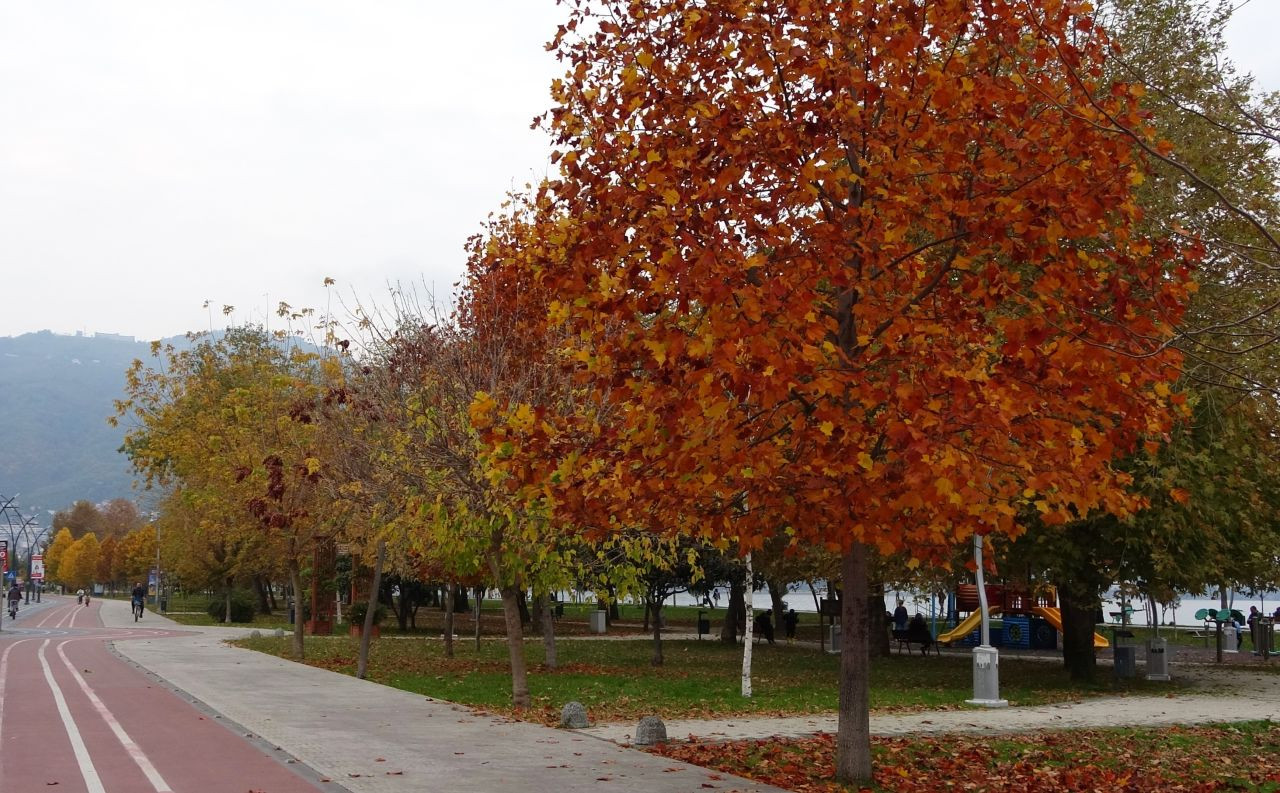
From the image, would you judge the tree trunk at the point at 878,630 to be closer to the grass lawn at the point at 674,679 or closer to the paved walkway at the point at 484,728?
the grass lawn at the point at 674,679

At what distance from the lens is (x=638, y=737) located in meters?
12.9

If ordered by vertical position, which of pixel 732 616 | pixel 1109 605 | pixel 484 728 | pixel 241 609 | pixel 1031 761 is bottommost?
pixel 241 609

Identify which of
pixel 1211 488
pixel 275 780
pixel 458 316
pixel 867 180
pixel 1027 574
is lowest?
pixel 275 780

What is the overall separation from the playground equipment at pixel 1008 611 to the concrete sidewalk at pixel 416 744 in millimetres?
20054

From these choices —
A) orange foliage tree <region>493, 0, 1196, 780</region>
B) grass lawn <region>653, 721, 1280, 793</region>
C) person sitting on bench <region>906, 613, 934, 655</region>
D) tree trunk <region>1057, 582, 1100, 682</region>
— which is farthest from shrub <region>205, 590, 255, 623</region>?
orange foliage tree <region>493, 0, 1196, 780</region>

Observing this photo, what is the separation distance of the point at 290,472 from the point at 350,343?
5.77 metres

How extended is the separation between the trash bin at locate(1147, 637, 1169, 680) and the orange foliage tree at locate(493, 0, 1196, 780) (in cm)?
1652

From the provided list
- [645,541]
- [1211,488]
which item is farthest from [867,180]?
[1211,488]

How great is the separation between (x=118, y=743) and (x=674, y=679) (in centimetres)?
1160

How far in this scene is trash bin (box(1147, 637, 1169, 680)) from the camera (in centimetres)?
2428

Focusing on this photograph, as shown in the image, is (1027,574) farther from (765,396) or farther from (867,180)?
(765,396)

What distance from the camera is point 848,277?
8602mm

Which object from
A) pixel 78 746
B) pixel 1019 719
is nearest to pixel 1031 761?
pixel 1019 719

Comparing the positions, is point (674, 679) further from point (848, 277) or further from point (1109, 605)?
point (1109, 605)
